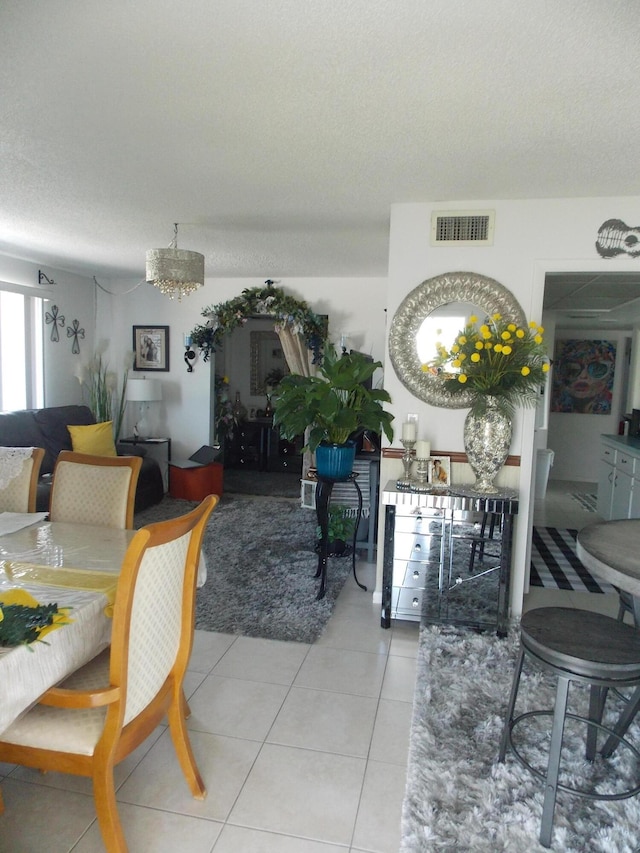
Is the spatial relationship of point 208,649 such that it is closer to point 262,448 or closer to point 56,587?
point 56,587

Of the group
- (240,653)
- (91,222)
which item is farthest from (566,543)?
(91,222)

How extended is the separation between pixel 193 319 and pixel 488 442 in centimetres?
416

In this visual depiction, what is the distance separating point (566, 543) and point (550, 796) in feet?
11.4

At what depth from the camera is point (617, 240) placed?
3.02 m

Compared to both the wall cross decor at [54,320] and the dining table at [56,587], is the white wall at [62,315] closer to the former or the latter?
the wall cross decor at [54,320]

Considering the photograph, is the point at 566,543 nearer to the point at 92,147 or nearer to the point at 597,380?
the point at 597,380

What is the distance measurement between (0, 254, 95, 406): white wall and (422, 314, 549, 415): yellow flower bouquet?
4166 millimetres

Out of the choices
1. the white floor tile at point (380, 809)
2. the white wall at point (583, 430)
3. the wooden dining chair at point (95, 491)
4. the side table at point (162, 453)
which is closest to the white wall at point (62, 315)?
the side table at point (162, 453)

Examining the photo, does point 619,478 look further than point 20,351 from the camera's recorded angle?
No

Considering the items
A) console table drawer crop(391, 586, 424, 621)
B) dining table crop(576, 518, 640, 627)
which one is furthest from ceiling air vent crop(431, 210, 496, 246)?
console table drawer crop(391, 586, 424, 621)

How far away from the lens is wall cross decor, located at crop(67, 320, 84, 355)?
5922 millimetres

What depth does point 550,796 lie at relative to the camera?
1686 mm

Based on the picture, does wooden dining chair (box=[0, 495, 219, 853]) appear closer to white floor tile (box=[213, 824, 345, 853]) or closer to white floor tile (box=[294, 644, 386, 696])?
white floor tile (box=[213, 824, 345, 853])

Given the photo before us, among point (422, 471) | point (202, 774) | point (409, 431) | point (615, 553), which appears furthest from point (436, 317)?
point (202, 774)
